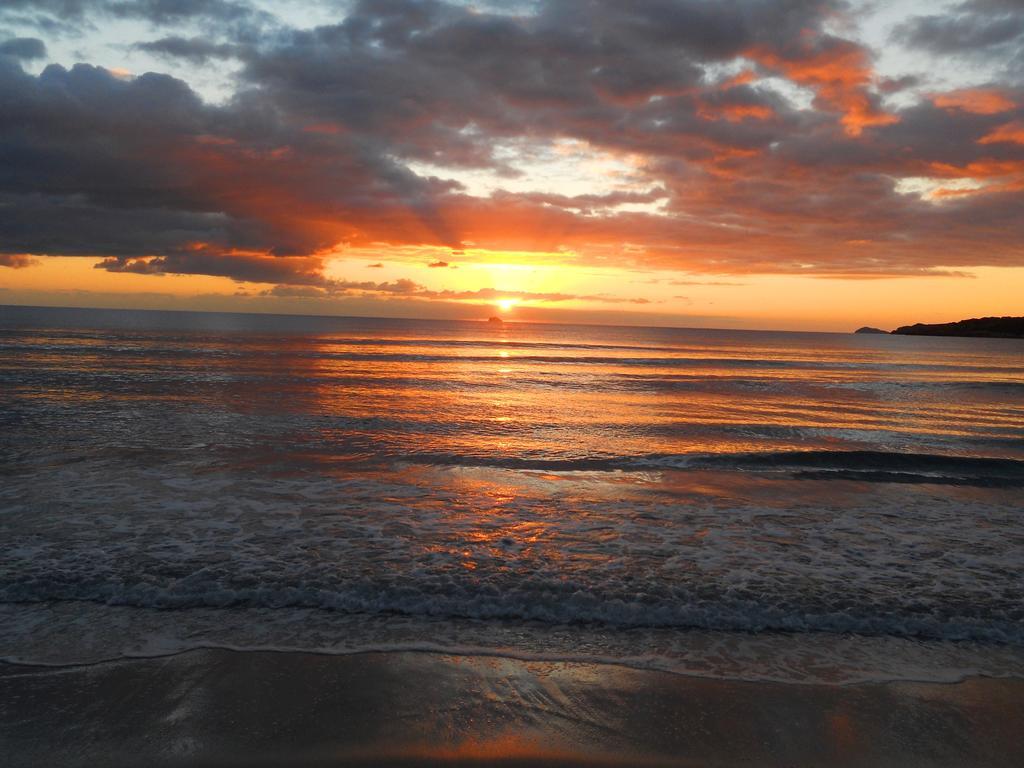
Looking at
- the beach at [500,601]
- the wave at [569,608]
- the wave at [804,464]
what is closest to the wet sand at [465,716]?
the beach at [500,601]

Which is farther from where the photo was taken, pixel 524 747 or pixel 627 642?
pixel 627 642

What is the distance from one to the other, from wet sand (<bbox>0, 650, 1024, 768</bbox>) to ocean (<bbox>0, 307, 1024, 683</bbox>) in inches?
13.1

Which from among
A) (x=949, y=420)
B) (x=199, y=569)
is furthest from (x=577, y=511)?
(x=949, y=420)

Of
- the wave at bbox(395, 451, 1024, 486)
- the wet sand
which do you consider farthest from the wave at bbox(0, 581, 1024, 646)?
the wave at bbox(395, 451, 1024, 486)

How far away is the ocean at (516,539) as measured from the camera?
6344mm

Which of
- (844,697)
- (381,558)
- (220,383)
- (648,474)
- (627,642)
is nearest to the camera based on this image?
(844,697)

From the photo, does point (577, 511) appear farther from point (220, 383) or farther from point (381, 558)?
point (220, 383)

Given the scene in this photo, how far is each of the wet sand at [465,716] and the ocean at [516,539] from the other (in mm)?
332

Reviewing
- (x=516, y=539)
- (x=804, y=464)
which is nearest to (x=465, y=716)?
(x=516, y=539)

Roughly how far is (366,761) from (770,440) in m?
17.5

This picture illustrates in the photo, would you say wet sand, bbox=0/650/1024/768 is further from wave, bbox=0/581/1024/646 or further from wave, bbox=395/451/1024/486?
wave, bbox=395/451/1024/486

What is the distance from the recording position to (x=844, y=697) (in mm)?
5367

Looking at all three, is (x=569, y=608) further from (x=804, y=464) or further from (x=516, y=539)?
(x=804, y=464)

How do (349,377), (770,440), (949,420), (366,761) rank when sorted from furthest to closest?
(349,377) < (949,420) < (770,440) < (366,761)
